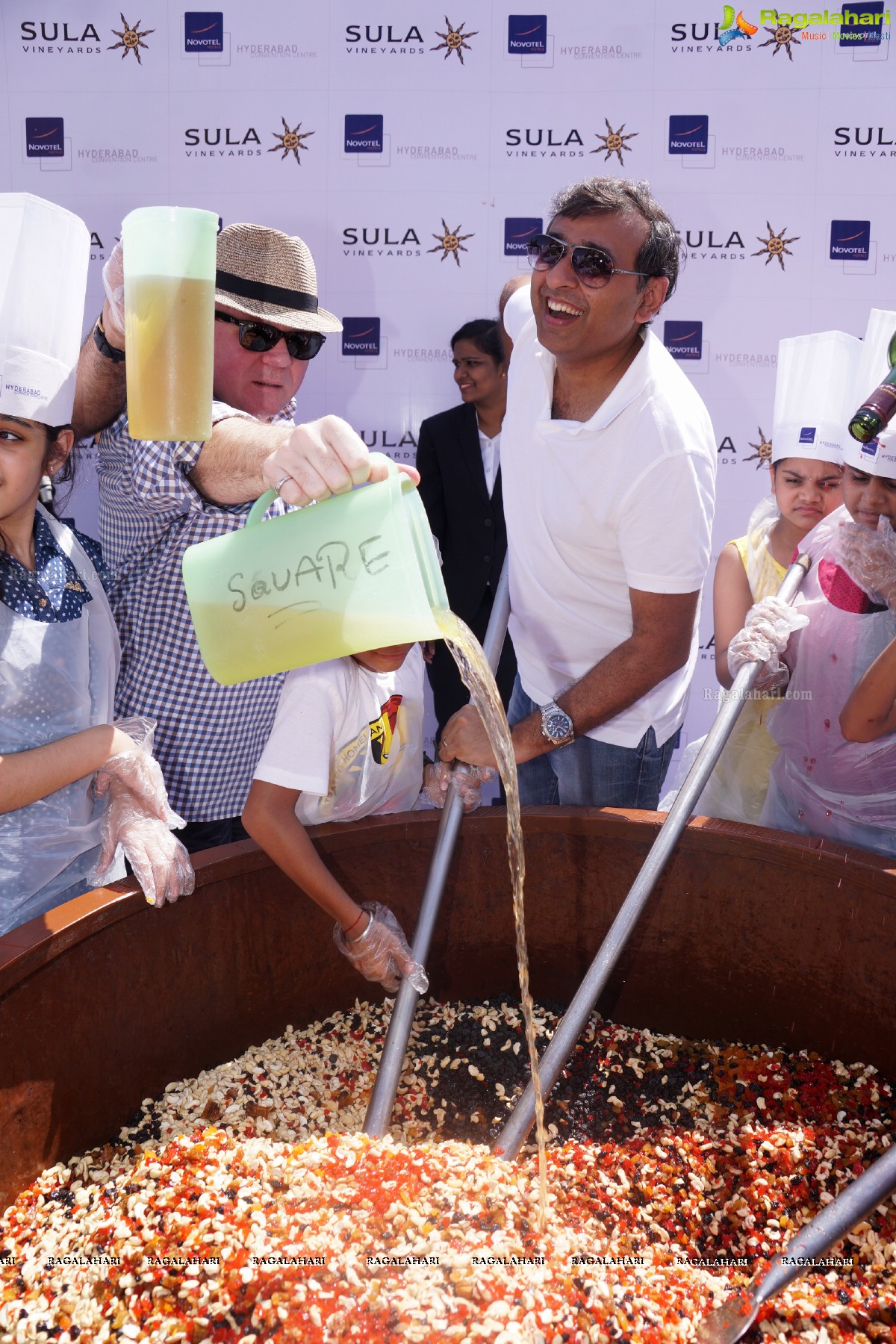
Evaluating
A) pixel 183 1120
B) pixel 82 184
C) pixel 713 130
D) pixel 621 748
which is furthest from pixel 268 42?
pixel 183 1120

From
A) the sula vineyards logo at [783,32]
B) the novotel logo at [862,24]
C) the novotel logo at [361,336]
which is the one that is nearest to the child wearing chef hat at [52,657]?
the novotel logo at [361,336]

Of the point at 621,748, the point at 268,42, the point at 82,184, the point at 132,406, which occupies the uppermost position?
the point at 268,42

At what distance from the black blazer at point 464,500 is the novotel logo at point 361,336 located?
354 millimetres

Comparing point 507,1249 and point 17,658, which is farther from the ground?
point 17,658

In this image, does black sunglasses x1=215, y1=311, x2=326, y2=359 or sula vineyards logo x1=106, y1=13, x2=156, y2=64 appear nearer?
black sunglasses x1=215, y1=311, x2=326, y2=359

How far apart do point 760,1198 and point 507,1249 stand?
409mm

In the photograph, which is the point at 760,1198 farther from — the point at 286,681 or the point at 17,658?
the point at 17,658

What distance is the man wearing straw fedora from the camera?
5.29 ft

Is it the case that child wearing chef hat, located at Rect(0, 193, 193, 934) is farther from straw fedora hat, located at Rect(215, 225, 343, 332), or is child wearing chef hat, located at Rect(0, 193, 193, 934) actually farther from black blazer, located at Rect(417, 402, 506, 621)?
black blazer, located at Rect(417, 402, 506, 621)

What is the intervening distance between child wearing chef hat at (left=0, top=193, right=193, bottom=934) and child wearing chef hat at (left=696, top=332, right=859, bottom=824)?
52.6 inches

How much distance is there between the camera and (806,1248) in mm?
1238

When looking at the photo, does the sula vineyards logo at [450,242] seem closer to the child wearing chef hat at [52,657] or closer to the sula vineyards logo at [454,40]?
the sula vineyards logo at [454,40]

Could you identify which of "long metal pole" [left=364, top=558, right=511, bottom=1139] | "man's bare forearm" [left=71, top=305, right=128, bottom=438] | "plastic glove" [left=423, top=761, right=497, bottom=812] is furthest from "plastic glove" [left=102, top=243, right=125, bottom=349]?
"plastic glove" [left=423, top=761, right=497, bottom=812]

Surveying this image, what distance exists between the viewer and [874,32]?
135 inches
